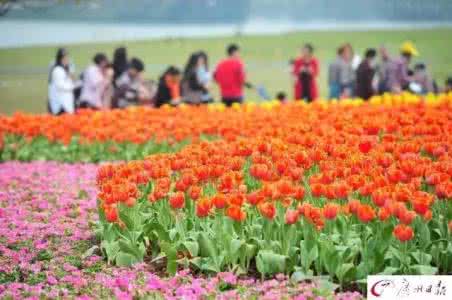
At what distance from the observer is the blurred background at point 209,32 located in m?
29.2

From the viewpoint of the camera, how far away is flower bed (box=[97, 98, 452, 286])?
6977mm

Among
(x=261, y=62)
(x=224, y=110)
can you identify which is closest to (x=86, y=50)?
(x=261, y=62)

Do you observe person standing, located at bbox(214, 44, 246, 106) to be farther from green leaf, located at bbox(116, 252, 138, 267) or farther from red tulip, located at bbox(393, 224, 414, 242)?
red tulip, located at bbox(393, 224, 414, 242)

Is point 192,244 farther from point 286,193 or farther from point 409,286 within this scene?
point 409,286

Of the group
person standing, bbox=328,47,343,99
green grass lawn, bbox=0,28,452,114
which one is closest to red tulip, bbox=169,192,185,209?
person standing, bbox=328,47,343,99

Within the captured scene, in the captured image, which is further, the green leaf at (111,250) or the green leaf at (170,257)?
the green leaf at (111,250)

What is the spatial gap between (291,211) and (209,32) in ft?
95.6

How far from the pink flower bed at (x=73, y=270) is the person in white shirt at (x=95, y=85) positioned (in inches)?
328

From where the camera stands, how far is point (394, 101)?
1684cm

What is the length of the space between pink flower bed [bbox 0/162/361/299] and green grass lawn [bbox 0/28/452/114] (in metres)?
18.1

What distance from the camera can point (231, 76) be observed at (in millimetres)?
20047

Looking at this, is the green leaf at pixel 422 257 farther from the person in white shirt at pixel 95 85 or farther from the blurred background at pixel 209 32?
the blurred background at pixel 209 32

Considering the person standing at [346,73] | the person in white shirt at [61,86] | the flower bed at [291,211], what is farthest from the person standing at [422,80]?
the flower bed at [291,211]

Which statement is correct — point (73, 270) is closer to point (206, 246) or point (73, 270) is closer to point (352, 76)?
point (206, 246)
